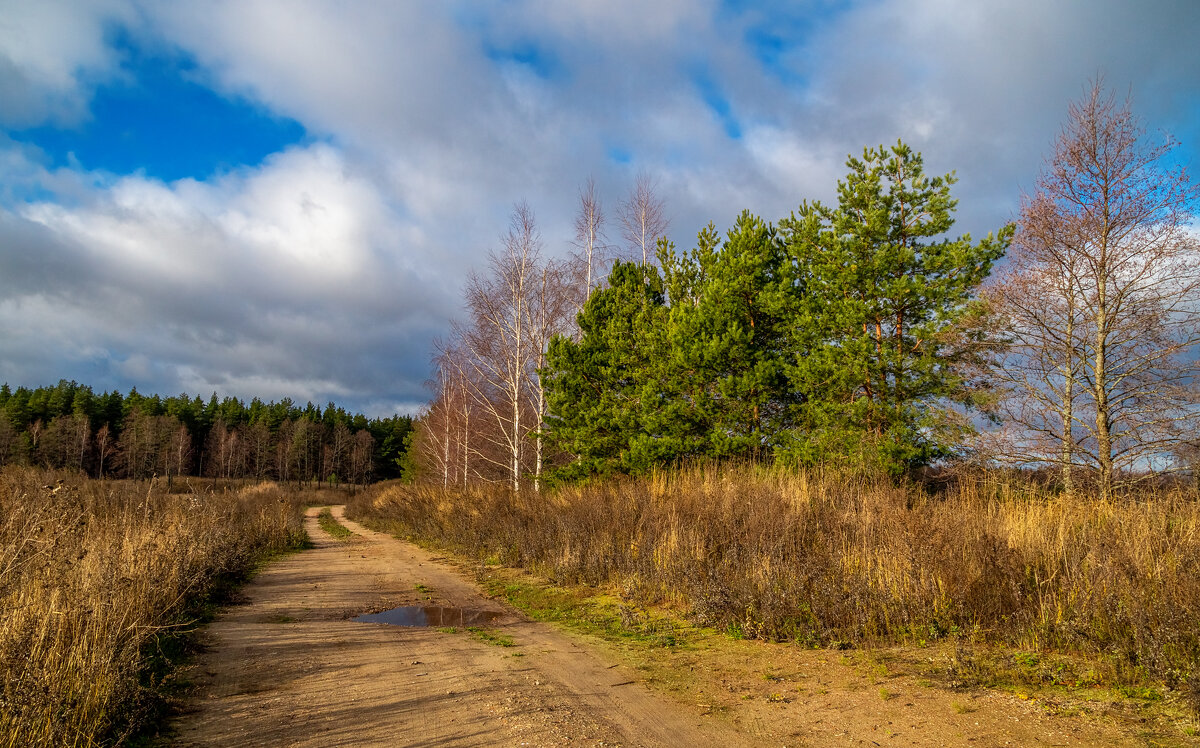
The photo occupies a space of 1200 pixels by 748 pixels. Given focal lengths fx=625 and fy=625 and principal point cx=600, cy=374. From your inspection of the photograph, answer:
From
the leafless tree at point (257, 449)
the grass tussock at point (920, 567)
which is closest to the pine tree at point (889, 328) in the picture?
the grass tussock at point (920, 567)

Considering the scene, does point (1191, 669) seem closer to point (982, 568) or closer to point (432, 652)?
point (982, 568)

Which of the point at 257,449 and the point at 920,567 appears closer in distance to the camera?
the point at 920,567

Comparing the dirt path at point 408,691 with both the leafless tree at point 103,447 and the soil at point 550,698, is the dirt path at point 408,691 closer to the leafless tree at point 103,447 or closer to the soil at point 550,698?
the soil at point 550,698

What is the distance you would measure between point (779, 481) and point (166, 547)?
→ 10112 mm

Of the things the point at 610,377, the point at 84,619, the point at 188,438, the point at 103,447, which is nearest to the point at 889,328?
the point at 610,377

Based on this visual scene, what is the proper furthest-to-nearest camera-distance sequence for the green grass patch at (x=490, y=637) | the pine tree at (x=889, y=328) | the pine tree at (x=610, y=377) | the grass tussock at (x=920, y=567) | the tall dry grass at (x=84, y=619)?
the pine tree at (x=610, y=377) < the pine tree at (x=889, y=328) < the green grass patch at (x=490, y=637) < the grass tussock at (x=920, y=567) < the tall dry grass at (x=84, y=619)

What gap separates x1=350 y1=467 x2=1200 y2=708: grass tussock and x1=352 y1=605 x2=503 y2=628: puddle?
8.39 feet

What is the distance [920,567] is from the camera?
7.36m

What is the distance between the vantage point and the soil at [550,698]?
4.79 metres

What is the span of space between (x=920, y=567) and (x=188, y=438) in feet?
293

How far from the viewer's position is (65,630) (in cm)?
514

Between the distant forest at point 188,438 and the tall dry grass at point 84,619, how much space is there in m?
51.5

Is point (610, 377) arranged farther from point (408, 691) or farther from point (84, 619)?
point (84, 619)

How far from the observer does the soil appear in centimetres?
479
